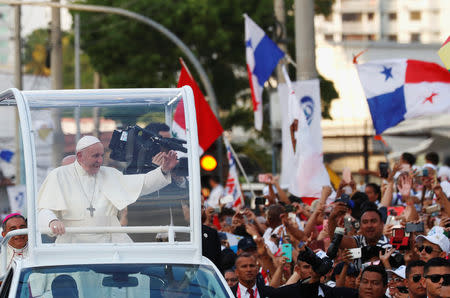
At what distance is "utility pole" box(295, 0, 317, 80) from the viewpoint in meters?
15.5

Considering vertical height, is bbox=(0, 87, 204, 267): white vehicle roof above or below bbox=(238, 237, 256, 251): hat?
above

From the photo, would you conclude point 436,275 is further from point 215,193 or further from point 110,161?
point 215,193

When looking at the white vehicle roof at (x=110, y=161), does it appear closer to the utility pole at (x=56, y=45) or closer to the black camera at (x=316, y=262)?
the black camera at (x=316, y=262)

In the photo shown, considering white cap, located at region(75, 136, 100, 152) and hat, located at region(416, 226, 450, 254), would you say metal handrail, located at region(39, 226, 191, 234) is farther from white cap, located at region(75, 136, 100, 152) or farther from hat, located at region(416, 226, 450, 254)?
hat, located at region(416, 226, 450, 254)

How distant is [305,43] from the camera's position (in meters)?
15.5

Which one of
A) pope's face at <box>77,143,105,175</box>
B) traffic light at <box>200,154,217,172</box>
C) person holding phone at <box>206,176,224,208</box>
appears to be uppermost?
pope's face at <box>77,143,105,175</box>

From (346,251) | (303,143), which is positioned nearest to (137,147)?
(346,251)

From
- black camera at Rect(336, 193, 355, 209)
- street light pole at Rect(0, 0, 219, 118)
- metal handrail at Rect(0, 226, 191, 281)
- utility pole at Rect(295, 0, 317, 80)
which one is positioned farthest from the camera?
street light pole at Rect(0, 0, 219, 118)

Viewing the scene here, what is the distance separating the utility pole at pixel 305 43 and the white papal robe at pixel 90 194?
25.6ft

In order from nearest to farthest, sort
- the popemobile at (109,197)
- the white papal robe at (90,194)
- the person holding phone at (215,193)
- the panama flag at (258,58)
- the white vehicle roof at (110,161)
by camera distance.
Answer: the popemobile at (109,197)
the white vehicle roof at (110,161)
the white papal robe at (90,194)
the panama flag at (258,58)
the person holding phone at (215,193)

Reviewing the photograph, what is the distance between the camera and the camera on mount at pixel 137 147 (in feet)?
26.3

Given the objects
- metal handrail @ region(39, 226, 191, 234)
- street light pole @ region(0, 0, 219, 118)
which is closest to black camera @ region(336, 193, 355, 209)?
metal handrail @ region(39, 226, 191, 234)

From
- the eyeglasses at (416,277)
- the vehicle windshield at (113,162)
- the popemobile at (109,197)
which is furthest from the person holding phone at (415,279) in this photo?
the vehicle windshield at (113,162)

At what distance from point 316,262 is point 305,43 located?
782 cm
